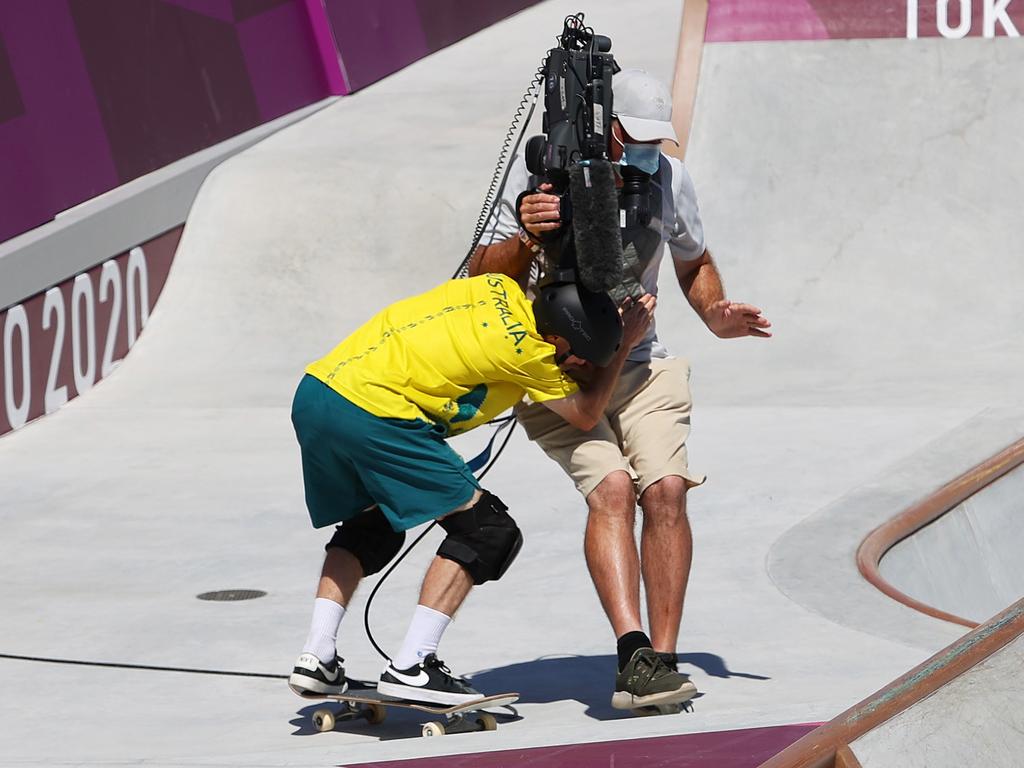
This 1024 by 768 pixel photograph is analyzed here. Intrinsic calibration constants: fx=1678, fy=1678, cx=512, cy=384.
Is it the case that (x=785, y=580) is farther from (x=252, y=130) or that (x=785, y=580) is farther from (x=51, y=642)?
(x=252, y=130)

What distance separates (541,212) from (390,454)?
Answer: 2.36ft

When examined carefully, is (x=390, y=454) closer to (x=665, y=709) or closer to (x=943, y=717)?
(x=665, y=709)

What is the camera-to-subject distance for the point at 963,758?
119 inches

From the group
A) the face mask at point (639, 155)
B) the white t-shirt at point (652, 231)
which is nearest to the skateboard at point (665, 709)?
the white t-shirt at point (652, 231)

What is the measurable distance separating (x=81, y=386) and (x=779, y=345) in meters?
3.75

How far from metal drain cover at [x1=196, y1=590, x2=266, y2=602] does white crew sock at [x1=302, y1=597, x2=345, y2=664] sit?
147 cm

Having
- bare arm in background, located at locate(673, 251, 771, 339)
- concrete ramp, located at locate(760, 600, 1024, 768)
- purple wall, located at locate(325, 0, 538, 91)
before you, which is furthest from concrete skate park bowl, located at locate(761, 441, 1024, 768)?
purple wall, located at locate(325, 0, 538, 91)

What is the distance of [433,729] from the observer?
13.9ft

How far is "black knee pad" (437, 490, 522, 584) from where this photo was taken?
4195 millimetres

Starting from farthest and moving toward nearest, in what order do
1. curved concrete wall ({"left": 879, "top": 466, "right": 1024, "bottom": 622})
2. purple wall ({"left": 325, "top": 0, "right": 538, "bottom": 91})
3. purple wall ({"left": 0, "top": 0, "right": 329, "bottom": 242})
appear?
purple wall ({"left": 325, "top": 0, "right": 538, "bottom": 91})
purple wall ({"left": 0, "top": 0, "right": 329, "bottom": 242})
curved concrete wall ({"left": 879, "top": 466, "right": 1024, "bottom": 622})

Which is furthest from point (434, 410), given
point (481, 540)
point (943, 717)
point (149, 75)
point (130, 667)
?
point (149, 75)

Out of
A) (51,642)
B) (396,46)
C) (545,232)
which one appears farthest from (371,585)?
(396,46)

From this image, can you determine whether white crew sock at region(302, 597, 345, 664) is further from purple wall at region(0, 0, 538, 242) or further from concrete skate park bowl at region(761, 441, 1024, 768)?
purple wall at region(0, 0, 538, 242)

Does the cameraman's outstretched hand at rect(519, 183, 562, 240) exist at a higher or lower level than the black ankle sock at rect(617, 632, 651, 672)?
higher
